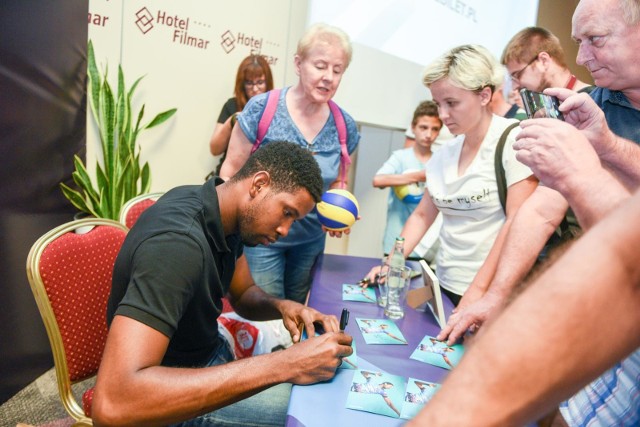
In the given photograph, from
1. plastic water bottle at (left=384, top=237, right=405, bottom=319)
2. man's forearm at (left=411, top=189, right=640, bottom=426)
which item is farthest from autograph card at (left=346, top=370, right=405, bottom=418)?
man's forearm at (left=411, top=189, right=640, bottom=426)

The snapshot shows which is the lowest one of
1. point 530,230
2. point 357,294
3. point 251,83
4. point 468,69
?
point 357,294

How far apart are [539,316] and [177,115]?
3343 mm

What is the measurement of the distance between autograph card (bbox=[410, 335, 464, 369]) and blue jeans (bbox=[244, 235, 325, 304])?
102cm

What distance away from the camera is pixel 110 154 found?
2992mm

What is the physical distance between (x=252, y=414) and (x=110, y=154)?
2228 millimetres

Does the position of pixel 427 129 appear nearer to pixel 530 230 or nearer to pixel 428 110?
pixel 428 110

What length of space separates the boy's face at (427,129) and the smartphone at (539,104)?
216 centimetres

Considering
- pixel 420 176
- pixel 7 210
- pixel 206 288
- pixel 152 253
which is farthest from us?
pixel 420 176

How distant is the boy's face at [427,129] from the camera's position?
3484 millimetres

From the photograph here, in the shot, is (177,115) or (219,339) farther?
(177,115)

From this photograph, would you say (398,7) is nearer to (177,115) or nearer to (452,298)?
(177,115)

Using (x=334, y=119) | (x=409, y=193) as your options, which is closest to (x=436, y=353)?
(x=334, y=119)

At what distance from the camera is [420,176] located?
3.22 meters

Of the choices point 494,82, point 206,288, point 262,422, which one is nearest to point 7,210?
point 206,288
